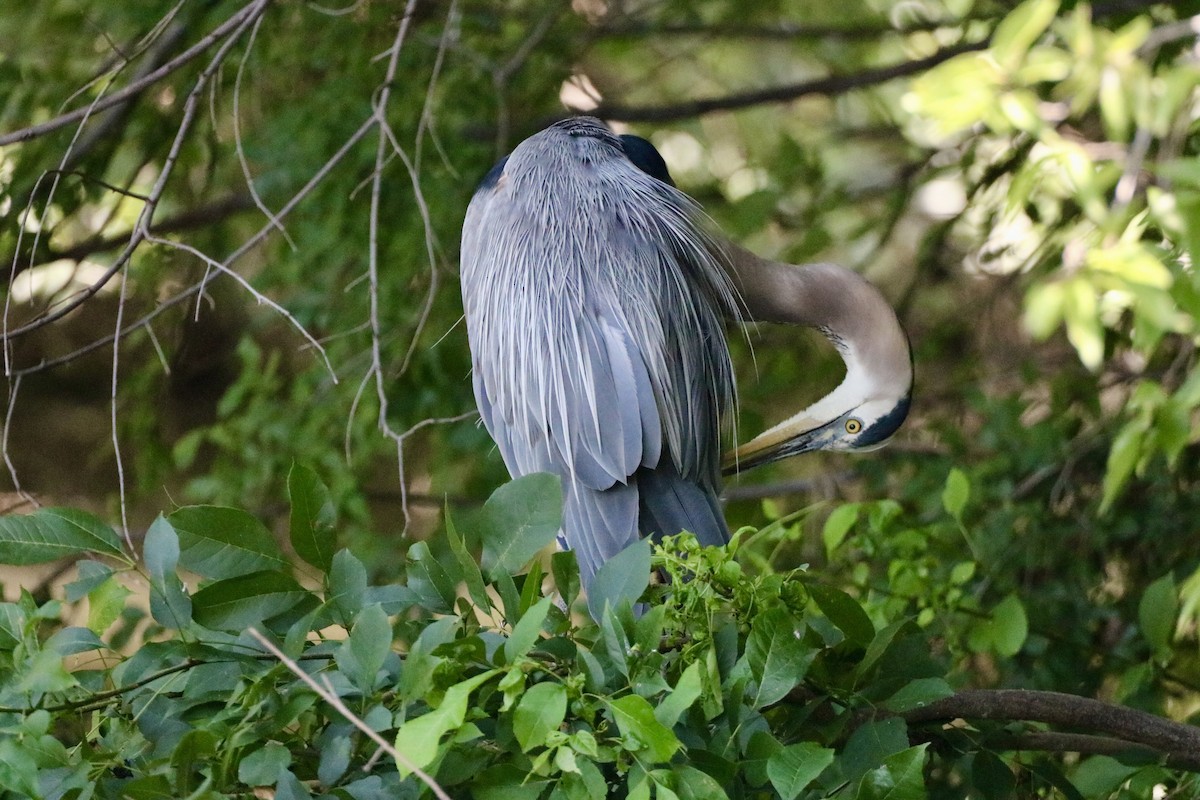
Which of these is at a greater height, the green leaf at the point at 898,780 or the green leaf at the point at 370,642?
the green leaf at the point at 370,642

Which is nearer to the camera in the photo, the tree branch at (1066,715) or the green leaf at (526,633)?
the green leaf at (526,633)

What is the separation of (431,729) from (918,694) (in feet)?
1.47

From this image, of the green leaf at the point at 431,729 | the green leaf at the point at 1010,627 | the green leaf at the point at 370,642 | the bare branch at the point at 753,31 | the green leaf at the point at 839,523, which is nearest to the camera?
the green leaf at the point at 431,729

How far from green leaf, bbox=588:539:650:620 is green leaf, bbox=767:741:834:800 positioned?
16 centimetres

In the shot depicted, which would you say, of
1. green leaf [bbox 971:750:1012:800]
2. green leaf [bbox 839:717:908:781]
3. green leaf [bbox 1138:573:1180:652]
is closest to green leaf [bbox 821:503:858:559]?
green leaf [bbox 1138:573:1180:652]

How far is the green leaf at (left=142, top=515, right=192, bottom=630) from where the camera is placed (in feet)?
2.96

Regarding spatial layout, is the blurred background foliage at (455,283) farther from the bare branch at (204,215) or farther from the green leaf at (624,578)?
the green leaf at (624,578)

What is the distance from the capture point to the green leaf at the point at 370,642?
85cm

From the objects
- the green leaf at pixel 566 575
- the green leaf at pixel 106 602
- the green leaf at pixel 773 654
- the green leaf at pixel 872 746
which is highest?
the green leaf at pixel 106 602

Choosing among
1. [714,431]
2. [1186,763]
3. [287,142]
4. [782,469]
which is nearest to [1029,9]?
[1186,763]

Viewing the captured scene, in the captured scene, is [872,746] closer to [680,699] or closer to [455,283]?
[680,699]

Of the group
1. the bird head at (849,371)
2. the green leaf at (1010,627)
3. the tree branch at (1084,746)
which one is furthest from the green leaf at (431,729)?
the bird head at (849,371)

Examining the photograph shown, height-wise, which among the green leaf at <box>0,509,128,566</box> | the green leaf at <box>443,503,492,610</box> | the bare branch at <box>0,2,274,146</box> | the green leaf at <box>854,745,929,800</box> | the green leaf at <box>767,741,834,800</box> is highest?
the bare branch at <box>0,2,274,146</box>

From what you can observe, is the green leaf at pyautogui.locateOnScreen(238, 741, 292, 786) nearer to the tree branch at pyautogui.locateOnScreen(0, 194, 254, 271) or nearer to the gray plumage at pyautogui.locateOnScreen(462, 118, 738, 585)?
the gray plumage at pyautogui.locateOnScreen(462, 118, 738, 585)
